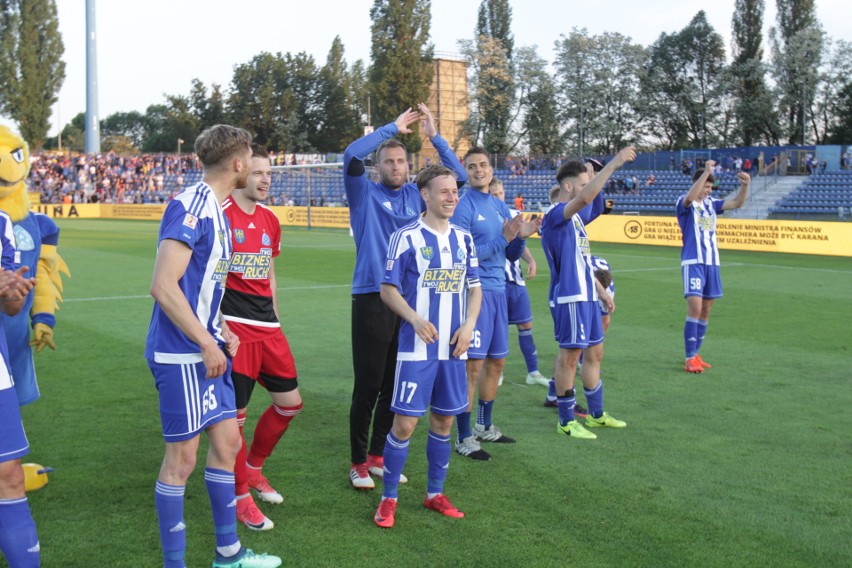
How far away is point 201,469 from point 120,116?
137345mm

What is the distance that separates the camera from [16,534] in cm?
337

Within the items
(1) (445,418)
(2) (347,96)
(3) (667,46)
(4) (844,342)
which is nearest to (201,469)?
(1) (445,418)

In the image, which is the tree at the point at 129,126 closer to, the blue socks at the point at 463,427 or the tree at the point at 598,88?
the tree at the point at 598,88

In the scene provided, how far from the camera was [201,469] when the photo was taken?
215 inches

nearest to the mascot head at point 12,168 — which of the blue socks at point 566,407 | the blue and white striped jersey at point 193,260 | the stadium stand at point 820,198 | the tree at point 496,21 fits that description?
the blue and white striped jersey at point 193,260

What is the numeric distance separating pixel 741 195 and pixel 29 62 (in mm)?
68932

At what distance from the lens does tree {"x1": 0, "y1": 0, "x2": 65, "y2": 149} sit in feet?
213

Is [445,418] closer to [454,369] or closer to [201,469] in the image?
[454,369]

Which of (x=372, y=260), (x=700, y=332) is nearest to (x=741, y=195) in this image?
(x=700, y=332)

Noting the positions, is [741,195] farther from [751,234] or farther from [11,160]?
[751,234]

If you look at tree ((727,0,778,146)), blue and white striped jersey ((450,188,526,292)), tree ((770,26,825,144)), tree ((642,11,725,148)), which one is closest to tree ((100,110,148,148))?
tree ((642,11,725,148))

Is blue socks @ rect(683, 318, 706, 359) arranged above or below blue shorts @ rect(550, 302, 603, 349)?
below

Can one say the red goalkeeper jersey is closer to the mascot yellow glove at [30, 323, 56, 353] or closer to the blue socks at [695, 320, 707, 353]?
the mascot yellow glove at [30, 323, 56, 353]

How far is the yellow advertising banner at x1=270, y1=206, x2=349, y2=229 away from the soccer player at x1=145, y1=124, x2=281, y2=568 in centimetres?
3180
